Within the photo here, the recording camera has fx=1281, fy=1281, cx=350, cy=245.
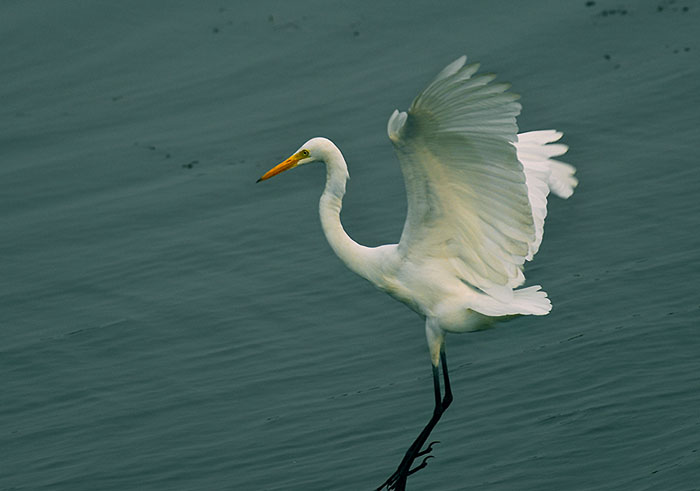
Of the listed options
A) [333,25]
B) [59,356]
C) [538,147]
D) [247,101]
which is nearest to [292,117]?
[247,101]

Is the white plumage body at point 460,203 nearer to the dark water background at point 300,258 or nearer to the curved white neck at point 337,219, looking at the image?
the curved white neck at point 337,219

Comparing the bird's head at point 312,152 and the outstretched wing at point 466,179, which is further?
the bird's head at point 312,152

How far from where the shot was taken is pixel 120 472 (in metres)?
7.83

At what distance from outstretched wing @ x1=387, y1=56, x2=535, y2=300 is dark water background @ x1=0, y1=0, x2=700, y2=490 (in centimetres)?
118

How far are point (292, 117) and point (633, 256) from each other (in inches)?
154

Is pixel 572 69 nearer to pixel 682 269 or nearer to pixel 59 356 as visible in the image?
pixel 682 269

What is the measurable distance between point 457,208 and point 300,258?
10.8ft

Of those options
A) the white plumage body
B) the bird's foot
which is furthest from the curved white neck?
the bird's foot

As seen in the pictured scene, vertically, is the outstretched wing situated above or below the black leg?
above

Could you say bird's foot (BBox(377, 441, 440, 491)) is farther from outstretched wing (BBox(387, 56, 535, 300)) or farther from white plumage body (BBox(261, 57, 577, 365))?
outstretched wing (BBox(387, 56, 535, 300))

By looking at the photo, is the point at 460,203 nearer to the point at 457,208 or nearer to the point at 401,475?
the point at 457,208

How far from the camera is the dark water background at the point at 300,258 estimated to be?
305 inches

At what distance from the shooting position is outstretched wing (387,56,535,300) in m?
5.98

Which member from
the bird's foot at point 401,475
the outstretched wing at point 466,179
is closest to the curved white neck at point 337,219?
the outstretched wing at point 466,179
